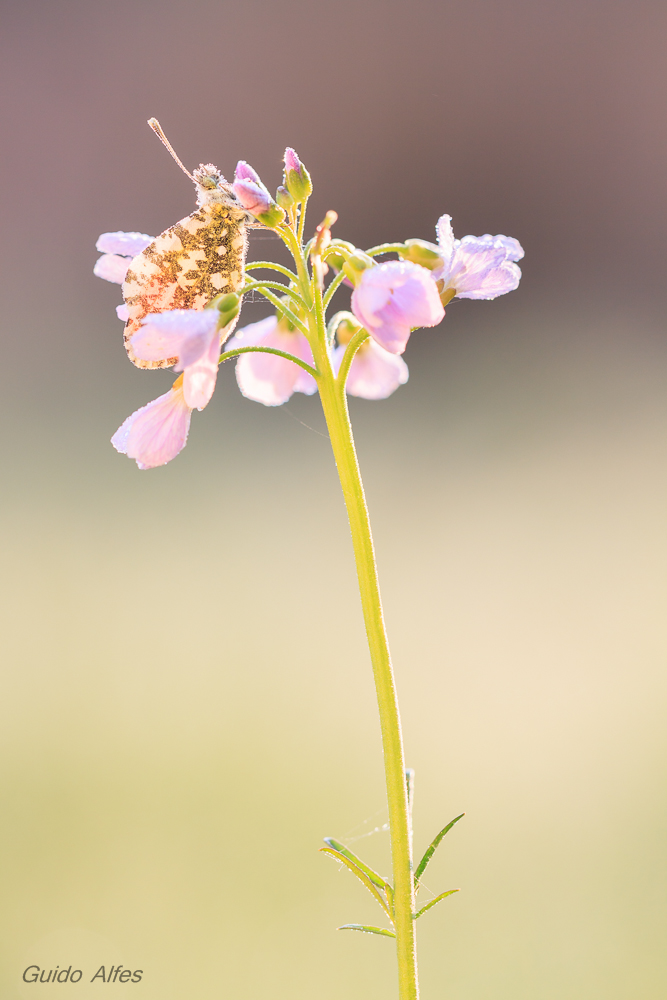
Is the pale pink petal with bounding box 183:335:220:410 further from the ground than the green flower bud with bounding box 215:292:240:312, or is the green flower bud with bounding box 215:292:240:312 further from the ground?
the green flower bud with bounding box 215:292:240:312

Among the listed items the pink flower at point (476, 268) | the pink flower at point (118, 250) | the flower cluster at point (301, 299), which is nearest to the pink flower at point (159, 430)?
the flower cluster at point (301, 299)

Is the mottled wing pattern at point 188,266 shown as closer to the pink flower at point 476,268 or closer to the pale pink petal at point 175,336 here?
the pale pink petal at point 175,336

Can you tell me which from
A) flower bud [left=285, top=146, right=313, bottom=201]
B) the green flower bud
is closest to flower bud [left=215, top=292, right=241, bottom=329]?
the green flower bud

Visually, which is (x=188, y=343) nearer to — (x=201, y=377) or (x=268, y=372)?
(x=201, y=377)

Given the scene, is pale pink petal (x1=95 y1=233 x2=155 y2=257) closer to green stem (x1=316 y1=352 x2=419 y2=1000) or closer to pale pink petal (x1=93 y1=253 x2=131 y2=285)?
pale pink petal (x1=93 y1=253 x2=131 y2=285)

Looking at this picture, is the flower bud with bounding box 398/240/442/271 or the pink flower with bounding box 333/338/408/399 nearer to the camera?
the flower bud with bounding box 398/240/442/271

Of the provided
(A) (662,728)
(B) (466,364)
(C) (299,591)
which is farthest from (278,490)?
(A) (662,728)

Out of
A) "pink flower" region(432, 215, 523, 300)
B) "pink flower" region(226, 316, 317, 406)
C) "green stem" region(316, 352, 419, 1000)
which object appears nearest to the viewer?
"green stem" region(316, 352, 419, 1000)

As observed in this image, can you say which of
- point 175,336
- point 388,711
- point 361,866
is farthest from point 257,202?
point 361,866

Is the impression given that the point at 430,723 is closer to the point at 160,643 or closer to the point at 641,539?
the point at 160,643
